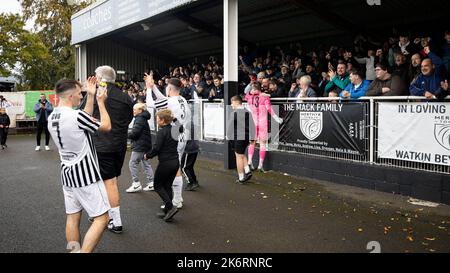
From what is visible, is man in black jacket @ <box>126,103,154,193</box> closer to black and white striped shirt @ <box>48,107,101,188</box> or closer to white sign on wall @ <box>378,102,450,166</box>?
black and white striped shirt @ <box>48,107,101,188</box>

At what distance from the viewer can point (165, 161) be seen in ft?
19.1

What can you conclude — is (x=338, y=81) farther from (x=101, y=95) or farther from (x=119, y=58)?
(x=119, y=58)

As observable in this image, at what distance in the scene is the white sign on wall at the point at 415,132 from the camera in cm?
641

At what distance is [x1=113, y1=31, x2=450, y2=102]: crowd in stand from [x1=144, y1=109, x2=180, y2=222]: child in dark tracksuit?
3.89m

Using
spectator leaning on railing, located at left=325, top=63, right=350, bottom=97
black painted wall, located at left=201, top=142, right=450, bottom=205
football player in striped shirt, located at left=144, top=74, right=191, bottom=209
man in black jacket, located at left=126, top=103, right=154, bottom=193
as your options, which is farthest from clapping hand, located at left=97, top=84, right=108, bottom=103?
spectator leaning on railing, located at left=325, top=63, right=350, bottom=97

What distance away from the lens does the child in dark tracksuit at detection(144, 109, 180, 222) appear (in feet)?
19.0

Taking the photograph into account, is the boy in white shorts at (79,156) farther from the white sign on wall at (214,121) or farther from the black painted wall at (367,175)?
the white sign on wall at (214,121)

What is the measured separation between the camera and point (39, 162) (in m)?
11.6

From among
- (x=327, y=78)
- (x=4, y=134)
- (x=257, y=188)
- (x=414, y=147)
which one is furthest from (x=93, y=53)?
(x=414, y=147)

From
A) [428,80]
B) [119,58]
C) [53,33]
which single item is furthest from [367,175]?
[53,33]

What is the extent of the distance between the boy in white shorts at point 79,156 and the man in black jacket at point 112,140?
1.31m

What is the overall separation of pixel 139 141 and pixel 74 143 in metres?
3.71
